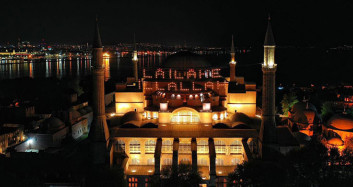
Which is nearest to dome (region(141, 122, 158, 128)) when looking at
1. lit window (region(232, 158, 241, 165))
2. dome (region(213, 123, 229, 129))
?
dome (region(213, 123, 229, 129))

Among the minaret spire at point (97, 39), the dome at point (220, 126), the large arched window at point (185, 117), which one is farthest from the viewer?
the large arched window at point (185, 117)

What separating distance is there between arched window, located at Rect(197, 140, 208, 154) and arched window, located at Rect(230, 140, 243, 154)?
1673 mm

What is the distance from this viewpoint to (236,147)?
75.6ft

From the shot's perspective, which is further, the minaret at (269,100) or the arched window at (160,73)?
the arched window at (160,73)

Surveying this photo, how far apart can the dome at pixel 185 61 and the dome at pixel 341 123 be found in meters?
11.6

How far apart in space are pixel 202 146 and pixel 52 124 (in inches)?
504

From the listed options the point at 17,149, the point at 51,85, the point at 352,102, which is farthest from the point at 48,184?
the point at 51,85

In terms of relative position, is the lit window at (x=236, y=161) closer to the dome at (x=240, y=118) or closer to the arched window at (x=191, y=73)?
the dome at (x=240, y=118)

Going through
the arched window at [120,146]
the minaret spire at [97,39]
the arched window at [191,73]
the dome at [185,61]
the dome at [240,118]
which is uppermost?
the minaret spire at [97,39]

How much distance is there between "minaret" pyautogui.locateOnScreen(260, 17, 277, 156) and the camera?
21422mm

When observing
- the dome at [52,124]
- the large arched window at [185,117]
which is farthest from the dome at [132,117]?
the dome at [52,124]

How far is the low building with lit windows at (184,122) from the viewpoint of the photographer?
2255 centimetres

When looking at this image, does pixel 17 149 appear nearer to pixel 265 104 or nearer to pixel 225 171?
pixel 225 171

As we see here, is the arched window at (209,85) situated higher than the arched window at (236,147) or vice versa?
the arched window at (209,85)
